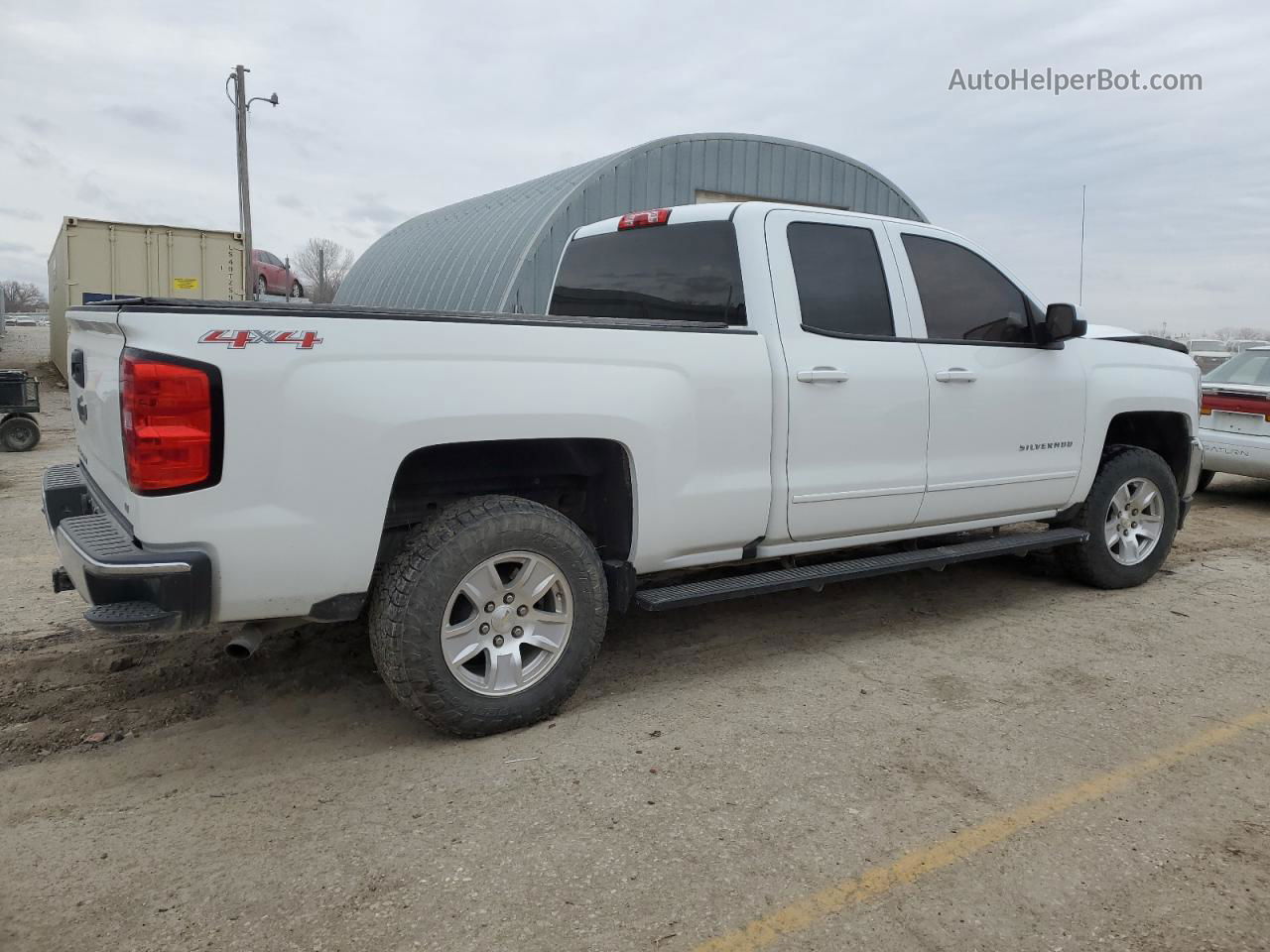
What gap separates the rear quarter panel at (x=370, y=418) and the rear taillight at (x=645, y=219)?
104cm

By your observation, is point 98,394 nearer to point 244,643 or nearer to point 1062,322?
point 244,643

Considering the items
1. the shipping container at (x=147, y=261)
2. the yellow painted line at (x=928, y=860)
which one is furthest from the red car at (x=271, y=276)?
the yellow painted line at (x=928, y=860)

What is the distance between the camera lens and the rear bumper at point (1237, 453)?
28.2ft

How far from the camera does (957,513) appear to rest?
475cm

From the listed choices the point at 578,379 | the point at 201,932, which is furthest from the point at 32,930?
the point at 578,379

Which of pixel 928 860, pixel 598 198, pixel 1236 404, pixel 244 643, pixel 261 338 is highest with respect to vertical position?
pixel 598 198

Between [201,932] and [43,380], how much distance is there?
21.5m

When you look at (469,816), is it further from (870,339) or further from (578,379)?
(870,339)

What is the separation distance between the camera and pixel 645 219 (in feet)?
15.3

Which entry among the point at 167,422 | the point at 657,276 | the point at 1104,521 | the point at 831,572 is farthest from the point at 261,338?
the point at 1104,521

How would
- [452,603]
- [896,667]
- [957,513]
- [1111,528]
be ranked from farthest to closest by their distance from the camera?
[1111,528] < [957,513] < [896,667] < [452,603]

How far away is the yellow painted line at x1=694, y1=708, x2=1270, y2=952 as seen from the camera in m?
2.38

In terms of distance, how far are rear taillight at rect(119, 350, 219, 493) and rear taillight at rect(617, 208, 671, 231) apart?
8.01 ft

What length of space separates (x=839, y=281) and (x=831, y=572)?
1.35 metres
